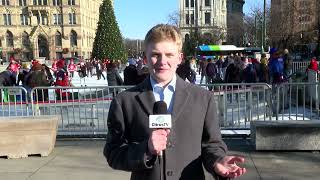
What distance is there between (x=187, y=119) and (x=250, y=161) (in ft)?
18.5

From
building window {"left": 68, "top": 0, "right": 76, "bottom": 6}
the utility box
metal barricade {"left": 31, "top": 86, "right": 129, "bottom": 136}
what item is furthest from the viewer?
building window {"left": 68, "top": 0, "right": 76, "bottom": 6}

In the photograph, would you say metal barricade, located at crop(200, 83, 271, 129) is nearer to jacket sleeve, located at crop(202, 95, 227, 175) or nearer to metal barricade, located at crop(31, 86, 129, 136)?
metal barricade, located at crop(31, 86, 129, 136)

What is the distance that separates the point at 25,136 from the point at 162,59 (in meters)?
6.67

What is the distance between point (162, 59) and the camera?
2.53m

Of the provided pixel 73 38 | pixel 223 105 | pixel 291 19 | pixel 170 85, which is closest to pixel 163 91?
pixel 170 85

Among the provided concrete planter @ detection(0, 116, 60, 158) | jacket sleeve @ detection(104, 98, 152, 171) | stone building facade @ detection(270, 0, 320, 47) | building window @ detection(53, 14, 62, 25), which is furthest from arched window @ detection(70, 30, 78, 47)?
jacket sleeve @ detection(104, 98, 152, 171)

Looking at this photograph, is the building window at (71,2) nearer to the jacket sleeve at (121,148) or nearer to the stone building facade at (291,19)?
the stone building facade at (291,19)

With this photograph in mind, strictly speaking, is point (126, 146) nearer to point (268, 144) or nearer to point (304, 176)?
point (304, 176)

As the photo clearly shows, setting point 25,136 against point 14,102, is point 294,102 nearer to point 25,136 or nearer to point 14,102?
point 25,136

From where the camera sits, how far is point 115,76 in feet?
60.0

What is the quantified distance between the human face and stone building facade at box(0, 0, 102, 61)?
351 ft

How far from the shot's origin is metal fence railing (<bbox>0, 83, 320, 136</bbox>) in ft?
33.9

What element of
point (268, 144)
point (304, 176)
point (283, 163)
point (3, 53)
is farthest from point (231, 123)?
point (3, 53)

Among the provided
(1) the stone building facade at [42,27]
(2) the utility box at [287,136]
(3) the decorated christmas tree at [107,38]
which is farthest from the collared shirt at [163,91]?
(1) the stone building facade at [42,27]
